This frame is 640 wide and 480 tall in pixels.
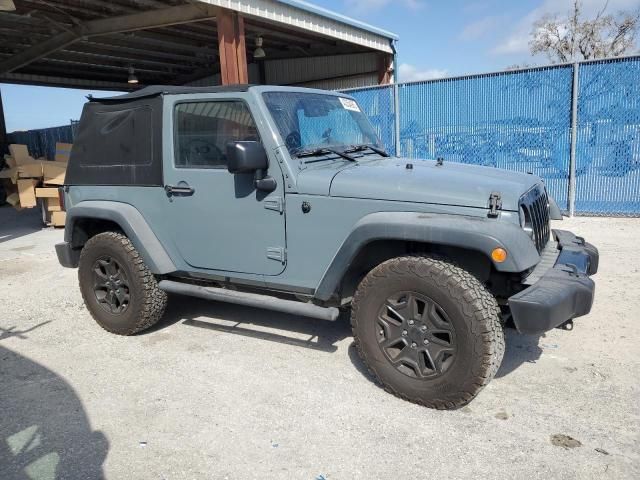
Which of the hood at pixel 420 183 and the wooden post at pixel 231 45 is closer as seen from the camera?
the hood at pixel 420 183

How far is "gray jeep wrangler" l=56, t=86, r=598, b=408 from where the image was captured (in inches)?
116

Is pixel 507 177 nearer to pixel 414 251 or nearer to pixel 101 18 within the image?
pixel 414 251

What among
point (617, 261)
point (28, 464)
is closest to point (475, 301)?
point (28, 464)

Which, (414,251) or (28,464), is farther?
(414,251)

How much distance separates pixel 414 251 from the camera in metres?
3.30

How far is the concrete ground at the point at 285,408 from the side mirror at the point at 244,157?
1463 millimetres

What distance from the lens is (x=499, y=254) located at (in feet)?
9.16

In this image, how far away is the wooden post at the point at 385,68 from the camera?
15.3 metres

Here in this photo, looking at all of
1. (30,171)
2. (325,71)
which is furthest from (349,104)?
(325,71)

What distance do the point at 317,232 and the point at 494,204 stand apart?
1.13 meters

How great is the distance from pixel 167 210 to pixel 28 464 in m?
2.00

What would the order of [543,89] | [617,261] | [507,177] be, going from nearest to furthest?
1. [507,177]
2. [617,261]
3. [543,89]

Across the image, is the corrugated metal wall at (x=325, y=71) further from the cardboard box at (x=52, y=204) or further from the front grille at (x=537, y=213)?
the front grille at (x=537, y=213)

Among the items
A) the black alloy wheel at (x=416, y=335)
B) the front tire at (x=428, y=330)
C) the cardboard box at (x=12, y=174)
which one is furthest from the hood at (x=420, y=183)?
the cardboard box at (x=12, y=174)
